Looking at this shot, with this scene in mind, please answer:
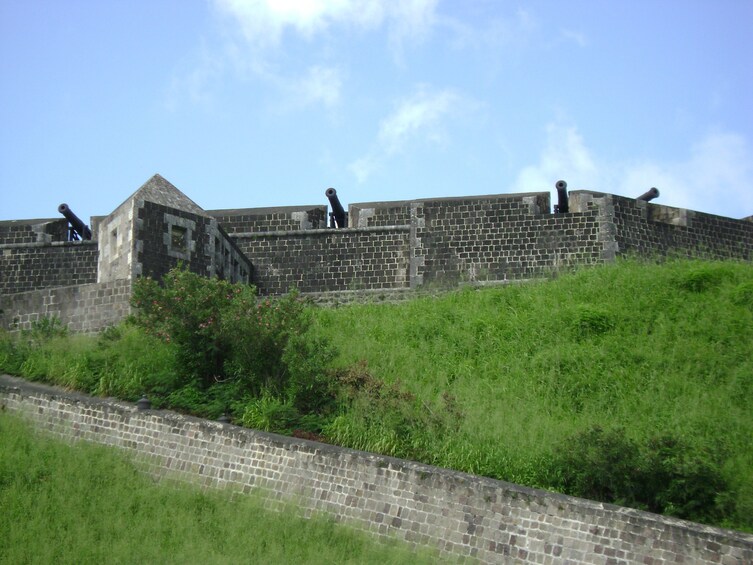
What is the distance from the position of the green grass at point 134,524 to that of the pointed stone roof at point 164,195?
6.98 metres

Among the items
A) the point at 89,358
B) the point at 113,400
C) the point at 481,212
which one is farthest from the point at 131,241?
the point at 481,212

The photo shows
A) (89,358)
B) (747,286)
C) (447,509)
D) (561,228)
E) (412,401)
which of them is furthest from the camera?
(561,228)

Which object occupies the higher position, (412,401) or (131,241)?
(131,241)

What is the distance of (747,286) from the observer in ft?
69.5

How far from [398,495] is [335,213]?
12.2 metres

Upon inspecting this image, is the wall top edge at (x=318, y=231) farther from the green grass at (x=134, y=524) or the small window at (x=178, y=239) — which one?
the green grass at (x=134, y=524)

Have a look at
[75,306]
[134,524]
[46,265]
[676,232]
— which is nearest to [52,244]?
[46,265]

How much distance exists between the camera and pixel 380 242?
2561 cm

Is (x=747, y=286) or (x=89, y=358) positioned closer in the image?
(x=89, y=358)

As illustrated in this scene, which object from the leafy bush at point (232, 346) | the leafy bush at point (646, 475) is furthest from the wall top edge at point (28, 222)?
the leafy bush at point (646, 475)

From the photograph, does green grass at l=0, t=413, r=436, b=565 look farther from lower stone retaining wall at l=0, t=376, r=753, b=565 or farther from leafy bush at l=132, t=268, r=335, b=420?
leafy bush at l=132, t=268, r=335, b=420

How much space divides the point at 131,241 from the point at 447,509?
9603 mm

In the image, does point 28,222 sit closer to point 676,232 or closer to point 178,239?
point 178,239

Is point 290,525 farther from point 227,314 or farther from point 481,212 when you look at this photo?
point 481,212
